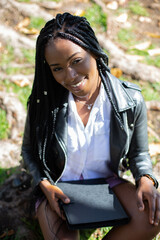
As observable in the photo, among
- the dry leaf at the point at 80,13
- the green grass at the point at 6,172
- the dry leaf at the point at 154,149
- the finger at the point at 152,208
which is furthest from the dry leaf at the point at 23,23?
the finger at the point at 152,208

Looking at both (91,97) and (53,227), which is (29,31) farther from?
(53,227)

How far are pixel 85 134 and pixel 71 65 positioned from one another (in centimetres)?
51

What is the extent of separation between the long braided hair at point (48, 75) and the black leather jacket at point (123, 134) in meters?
0.08

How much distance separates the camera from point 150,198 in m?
1.97

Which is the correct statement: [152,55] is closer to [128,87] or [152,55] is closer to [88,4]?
[88,4]

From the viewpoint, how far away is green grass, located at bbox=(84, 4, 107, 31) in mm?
4820

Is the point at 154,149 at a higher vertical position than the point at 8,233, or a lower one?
higher

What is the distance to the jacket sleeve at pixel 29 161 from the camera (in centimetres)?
225

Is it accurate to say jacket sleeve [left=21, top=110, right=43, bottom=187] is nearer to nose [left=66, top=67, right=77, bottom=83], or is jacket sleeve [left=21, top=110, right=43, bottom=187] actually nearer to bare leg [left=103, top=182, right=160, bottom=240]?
nose [left=66, top=67, right=77, bottom=83]

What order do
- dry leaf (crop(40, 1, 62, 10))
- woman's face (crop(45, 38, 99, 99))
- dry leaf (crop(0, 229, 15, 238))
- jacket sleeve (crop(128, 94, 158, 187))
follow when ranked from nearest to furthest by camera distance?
woman's face (crop(45, 38, 99, 99)), jacket sleeve (crop(128, 94, 158, 187)), dry leaf (crop(0, 229, 15, 238)), dry leaf (crop(40, 1, 62, 10))

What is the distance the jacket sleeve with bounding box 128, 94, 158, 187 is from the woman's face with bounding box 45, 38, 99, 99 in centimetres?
40

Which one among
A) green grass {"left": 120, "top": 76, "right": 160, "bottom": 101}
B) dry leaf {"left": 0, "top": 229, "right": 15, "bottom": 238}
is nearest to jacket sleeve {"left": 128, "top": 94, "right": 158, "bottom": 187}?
dry leaf {"left": 0, "top": 229, "right": 15, "bottom": 238}

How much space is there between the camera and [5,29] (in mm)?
4734

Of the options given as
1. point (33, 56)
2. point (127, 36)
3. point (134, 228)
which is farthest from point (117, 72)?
point (134, 228)
